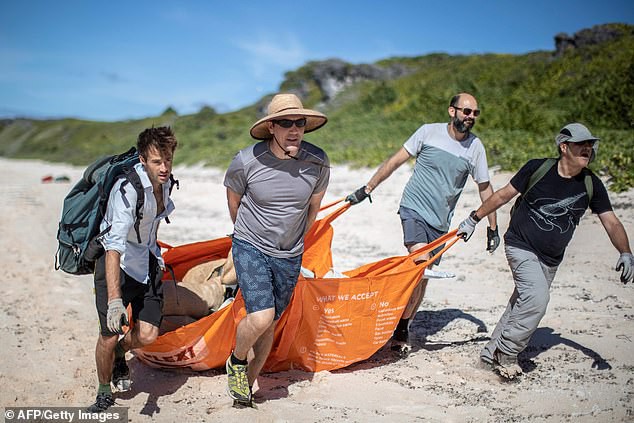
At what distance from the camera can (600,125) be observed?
13.6m

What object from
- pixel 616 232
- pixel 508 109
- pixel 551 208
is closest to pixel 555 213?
pixel 551 208

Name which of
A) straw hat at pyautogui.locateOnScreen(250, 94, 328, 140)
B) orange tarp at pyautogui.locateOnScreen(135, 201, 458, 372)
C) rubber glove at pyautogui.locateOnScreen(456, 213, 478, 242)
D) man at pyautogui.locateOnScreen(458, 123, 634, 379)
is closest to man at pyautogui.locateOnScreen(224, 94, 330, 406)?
straw hat at pyautogui.locateOnScreen(250, 94, 328, 140)

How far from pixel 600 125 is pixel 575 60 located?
7.43 meters

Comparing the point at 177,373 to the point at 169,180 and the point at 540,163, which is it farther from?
the point at 540,163

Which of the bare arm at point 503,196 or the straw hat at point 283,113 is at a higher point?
the straw hat at point 283,113

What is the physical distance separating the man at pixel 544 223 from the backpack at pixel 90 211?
250 centimetres

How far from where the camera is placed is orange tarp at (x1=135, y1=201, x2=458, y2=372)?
4.20 metres

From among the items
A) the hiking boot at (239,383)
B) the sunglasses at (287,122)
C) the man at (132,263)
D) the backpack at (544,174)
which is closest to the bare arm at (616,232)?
the backpack at (544,174)

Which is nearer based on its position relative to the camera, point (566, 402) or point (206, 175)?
point (566, 402)

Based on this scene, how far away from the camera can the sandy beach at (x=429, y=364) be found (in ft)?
12.4

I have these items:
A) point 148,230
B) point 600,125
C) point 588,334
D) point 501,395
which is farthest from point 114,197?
point 600,125

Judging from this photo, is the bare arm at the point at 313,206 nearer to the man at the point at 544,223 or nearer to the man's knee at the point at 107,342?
the man at the point at 544,223

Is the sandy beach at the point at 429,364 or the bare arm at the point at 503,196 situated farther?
the bare arm at the point at 503,196

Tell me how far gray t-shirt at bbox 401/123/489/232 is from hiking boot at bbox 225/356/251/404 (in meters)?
2.00
